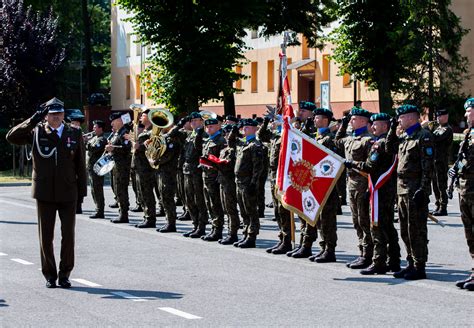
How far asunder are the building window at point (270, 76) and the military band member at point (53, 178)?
50063 mm

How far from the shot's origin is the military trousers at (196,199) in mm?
16828

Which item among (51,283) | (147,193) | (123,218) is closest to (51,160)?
(51,283)

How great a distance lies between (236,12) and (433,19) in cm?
820

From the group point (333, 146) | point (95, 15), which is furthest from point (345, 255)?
point (95, 15)

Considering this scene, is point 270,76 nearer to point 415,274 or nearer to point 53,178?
point 415,274

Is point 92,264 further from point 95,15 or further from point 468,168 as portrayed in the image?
point 95,15

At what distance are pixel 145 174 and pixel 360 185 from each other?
6.76m

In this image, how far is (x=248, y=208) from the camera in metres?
15.2

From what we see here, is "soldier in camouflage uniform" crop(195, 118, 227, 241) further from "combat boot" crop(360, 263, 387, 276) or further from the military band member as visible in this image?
the military band member

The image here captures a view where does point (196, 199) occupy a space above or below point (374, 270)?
above

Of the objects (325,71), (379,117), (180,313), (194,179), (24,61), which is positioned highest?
(325,71)

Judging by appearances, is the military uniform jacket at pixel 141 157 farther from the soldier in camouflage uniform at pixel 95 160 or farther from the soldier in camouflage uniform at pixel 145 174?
the soldier in camouflage uniform at pixel 95 160

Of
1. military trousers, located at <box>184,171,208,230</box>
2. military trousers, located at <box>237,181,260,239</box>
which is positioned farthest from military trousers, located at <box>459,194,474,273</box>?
military trousers, located at <box>184,171,208,230</box>

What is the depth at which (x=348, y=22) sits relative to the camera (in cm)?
4350
